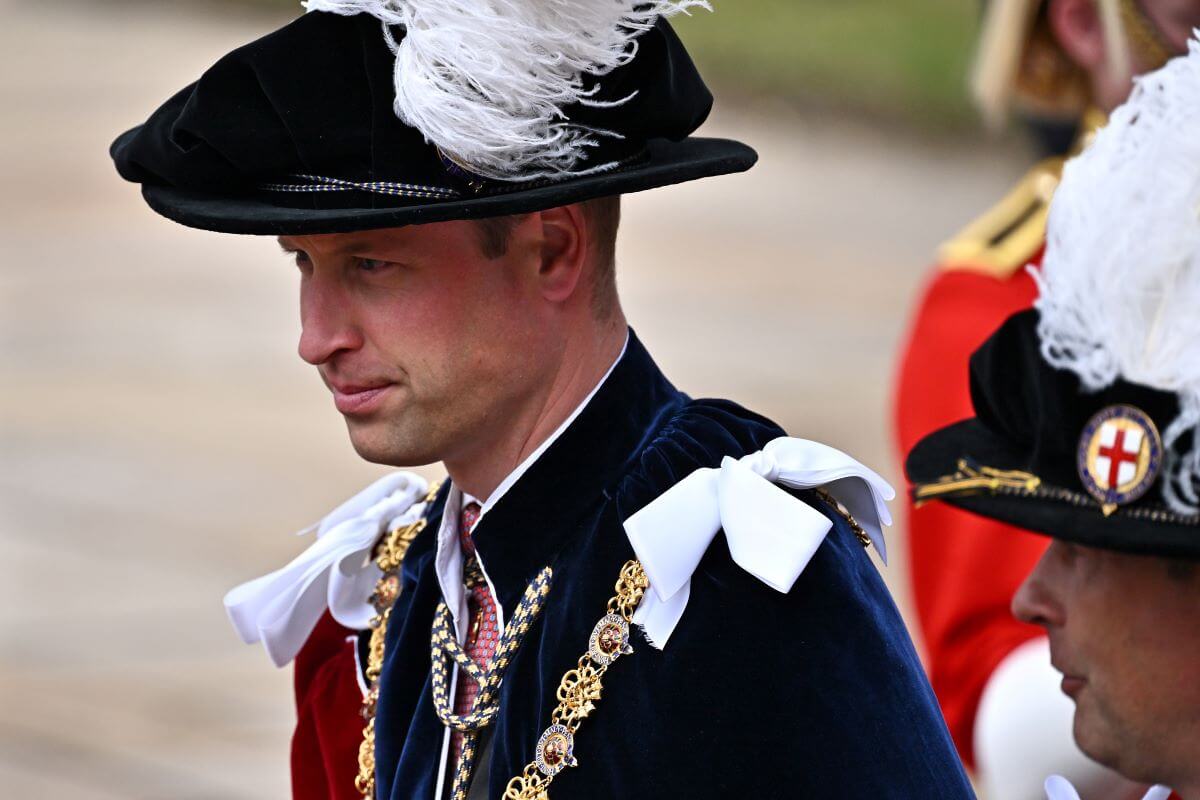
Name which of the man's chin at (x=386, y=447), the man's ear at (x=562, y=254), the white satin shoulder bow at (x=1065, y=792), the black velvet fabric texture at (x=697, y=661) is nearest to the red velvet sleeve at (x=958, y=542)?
the white satin shoulder bow at (x=1065, y=792)

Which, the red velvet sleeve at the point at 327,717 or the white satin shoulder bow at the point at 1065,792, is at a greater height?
the red velvet sleeve at the point at 327,717

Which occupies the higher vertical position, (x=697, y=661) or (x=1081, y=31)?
(x=1081, y=31)

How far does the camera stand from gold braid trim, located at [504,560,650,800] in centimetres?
228

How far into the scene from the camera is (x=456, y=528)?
2.61m

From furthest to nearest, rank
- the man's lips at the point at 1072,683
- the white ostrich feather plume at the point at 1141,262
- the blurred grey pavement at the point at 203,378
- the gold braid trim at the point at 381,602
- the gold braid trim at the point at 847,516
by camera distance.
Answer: the blurred grey pavement at the point at 203,378 → the gold braid trim at the point at 381,602 → the gold braid trim at the point at 847,516 → the man's lips at the point at 1072,683 → the white ostrich feather plume at the point at 1141,262

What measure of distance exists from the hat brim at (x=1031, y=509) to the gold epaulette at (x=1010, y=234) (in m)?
1.24

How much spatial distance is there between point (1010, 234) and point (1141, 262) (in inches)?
63.1

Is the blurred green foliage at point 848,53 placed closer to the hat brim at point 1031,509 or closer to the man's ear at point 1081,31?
the man's ear at point 1081,31

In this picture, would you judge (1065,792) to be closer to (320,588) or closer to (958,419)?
(958,419)

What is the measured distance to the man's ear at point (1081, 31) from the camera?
342 centimetres

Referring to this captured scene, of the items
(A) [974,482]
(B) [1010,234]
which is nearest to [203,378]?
(B) [1010,234]

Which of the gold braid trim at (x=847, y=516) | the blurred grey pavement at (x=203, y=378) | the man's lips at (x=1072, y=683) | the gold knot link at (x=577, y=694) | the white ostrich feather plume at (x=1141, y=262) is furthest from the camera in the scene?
the blurred grey pavement at (x=203, y=378)

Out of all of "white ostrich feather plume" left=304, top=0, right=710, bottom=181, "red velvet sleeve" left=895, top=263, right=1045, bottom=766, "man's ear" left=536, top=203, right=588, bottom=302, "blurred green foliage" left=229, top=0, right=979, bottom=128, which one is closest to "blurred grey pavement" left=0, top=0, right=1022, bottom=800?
"blurred green foliage" left=229, top=0, right=979, bottom=128

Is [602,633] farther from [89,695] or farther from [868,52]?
[868,52]
